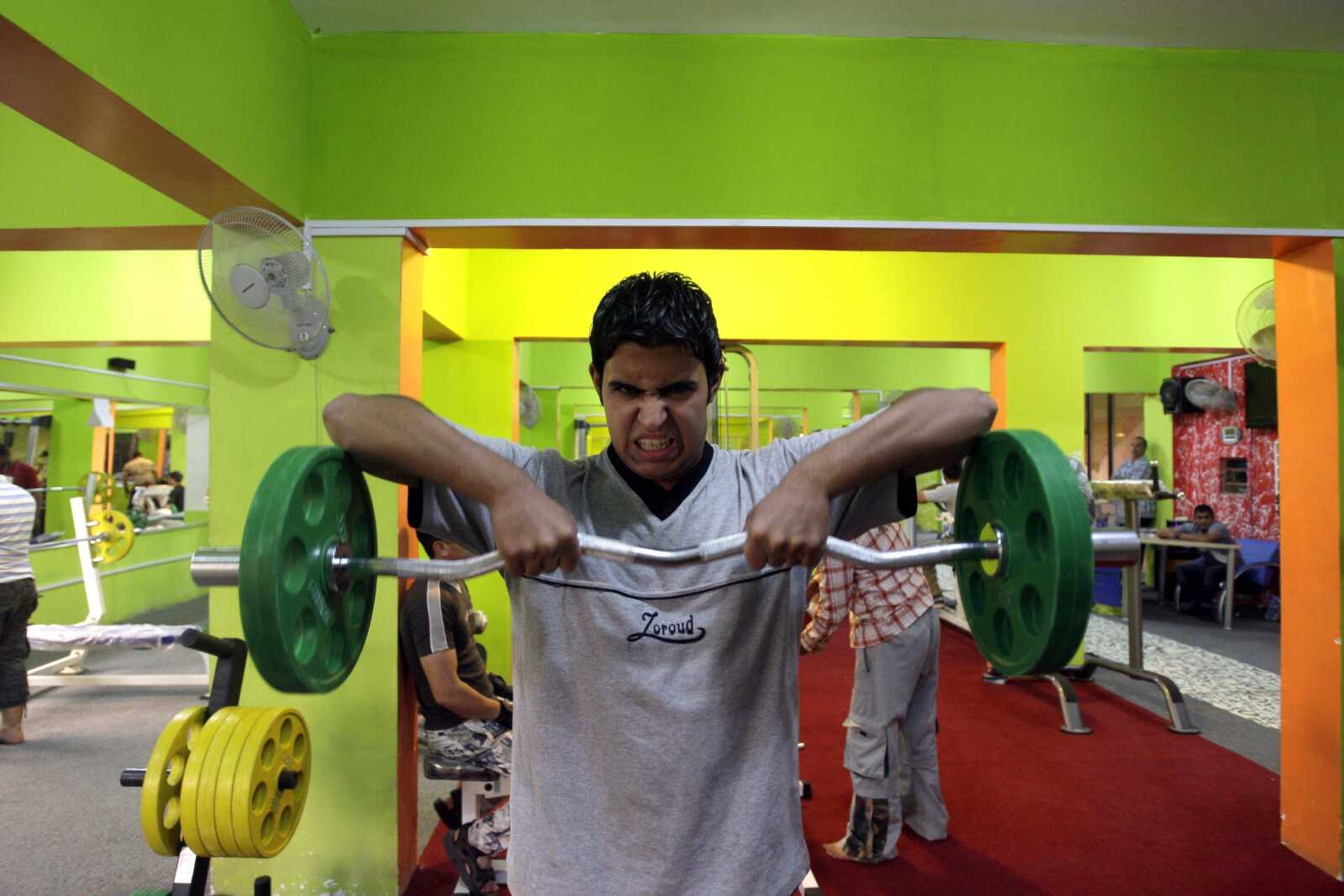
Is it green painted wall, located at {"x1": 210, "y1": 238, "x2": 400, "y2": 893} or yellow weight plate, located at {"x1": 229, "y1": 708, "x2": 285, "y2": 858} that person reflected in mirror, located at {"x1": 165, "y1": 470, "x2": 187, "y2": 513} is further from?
yellow weight plate, located at {"x1": 229, "y1": 708, "x2": 285, "y2": 858}

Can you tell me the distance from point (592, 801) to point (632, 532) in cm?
35

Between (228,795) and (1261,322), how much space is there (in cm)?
386

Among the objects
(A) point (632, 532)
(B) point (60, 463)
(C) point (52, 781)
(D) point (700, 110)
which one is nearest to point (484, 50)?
(D) point (700, 110)

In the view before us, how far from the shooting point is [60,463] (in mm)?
6430

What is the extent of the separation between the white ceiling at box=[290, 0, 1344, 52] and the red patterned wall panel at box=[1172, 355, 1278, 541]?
595cm

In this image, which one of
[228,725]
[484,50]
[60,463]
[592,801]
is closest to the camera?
[592,801]

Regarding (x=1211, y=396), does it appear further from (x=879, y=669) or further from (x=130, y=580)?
(x=130, y=580)

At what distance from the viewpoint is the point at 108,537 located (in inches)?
192

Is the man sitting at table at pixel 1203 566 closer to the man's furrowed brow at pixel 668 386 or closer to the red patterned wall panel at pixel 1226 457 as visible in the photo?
the red patterned wall panel at pixel 1226 457

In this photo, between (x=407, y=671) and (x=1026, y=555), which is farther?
(x=407, y=671)

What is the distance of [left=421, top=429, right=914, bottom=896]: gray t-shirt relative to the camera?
38.4 inches

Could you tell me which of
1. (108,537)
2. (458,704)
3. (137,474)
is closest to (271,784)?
(458,704)

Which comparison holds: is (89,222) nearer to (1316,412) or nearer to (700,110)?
(700,110)

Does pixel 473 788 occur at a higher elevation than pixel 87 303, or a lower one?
lower
